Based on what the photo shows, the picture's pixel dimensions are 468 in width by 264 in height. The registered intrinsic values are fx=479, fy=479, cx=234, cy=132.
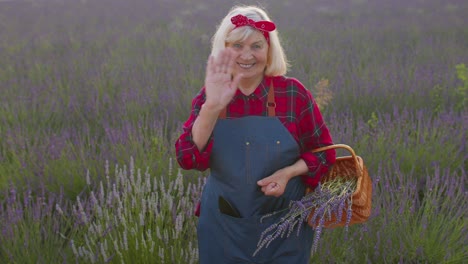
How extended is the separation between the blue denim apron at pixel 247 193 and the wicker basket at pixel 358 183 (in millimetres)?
134

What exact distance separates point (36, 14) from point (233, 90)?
11600 millimetres

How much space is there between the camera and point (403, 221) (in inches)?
98.4

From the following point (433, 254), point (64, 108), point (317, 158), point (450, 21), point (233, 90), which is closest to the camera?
point (233, 90)

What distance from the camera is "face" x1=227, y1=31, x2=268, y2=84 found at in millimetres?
1701

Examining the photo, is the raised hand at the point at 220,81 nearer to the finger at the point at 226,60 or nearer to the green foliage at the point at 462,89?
the finger at the point at 226,60

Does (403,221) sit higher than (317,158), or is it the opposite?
(317,158)

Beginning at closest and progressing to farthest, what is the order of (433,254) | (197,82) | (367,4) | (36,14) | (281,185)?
(281,185) < (433,254) < (197,82) < (36,14) < (367,4)

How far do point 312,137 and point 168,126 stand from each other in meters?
2.75

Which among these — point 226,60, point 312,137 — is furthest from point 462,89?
point 226,60

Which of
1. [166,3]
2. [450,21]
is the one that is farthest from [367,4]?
[166,3]

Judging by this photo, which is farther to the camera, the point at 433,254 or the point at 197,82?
the point at 197,82

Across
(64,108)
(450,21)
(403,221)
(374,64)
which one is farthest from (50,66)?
(450,21)

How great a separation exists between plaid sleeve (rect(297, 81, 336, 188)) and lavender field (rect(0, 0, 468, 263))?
70 centimetres

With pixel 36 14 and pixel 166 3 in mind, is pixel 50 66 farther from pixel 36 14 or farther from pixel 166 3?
pixel 166 3
